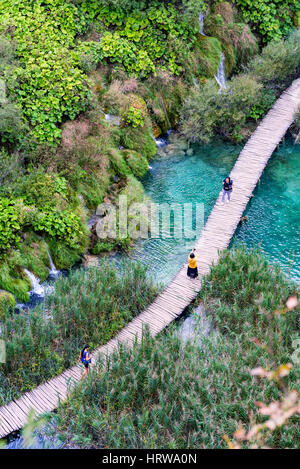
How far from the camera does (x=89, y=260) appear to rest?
17.9 meters

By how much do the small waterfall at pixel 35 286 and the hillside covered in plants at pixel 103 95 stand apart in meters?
0.22

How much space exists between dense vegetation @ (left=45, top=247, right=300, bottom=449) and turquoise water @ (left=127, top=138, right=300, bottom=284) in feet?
10.4

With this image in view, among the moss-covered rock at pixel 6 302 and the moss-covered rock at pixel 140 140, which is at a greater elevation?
the moss-covered rock at pixel 140 140

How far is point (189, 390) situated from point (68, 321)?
4.08m

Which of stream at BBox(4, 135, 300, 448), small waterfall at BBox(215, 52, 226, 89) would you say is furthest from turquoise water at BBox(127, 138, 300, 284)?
small waterfall at BBox(215, 52, 226, 89)

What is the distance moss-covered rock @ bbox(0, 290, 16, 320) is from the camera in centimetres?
1498

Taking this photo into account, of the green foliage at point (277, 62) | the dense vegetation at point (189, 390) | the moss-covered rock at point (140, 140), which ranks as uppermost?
the green foliage at point (277, 62)

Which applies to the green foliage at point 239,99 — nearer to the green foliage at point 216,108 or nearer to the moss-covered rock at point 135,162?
the green foliage at point 216,108

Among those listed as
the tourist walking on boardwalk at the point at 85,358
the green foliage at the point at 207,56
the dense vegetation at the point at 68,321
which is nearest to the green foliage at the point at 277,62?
the green foliage at the point at 207,56

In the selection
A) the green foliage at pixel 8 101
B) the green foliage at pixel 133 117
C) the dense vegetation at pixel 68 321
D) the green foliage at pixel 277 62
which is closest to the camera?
the dense vegetation at pixel 68 321

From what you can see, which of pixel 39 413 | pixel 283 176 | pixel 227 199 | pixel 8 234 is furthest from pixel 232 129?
pixel 39 413

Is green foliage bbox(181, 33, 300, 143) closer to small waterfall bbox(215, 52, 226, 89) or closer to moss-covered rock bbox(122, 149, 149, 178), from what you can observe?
small waterfall bbox(215, 52, 226, 89)

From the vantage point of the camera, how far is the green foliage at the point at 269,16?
997 inches
